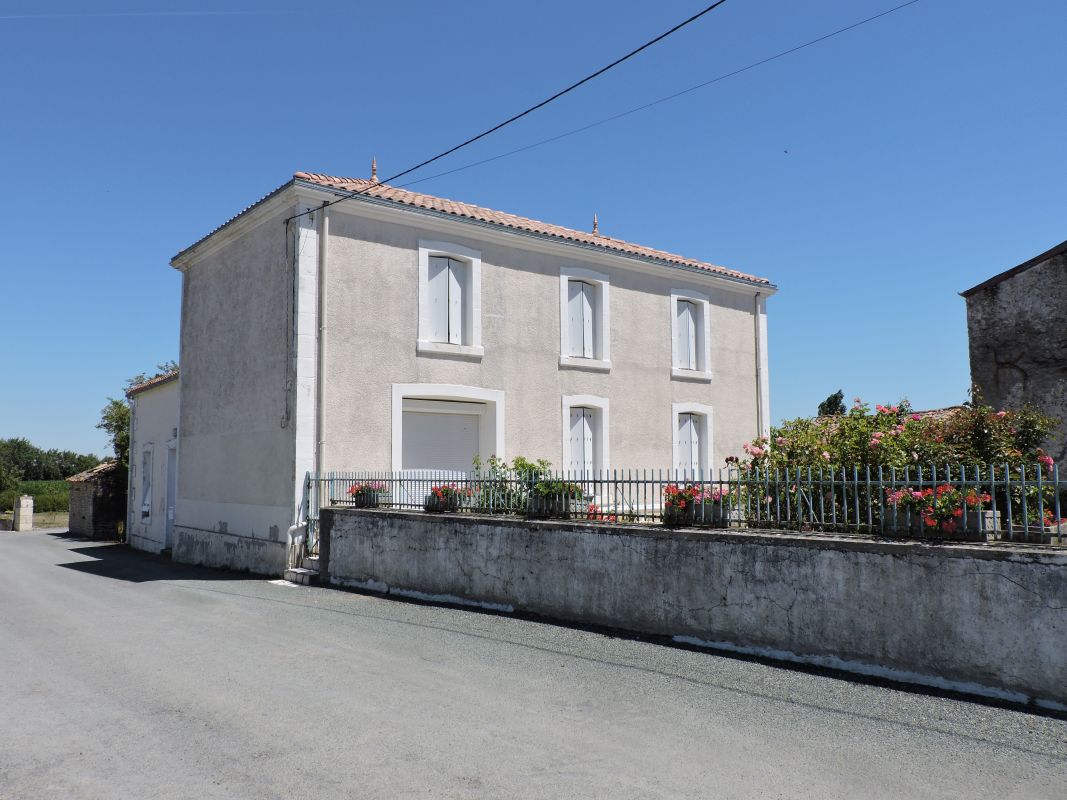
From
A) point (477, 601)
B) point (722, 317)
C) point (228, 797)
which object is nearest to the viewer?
Result: point (228, 797)

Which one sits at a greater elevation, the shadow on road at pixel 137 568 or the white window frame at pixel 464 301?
the white window frame at pixel 464 301

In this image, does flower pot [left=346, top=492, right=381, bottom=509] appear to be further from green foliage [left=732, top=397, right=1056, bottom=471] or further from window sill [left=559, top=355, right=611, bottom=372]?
green foliage [left=732, top=397, right=1056, bottom=471]

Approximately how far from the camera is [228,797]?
379cm

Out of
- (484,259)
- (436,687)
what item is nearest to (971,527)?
(436,687)

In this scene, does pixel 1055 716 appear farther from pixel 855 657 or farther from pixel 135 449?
pixel 135 449

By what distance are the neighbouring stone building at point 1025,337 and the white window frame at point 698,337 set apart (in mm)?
8624

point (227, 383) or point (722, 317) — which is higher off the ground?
point (722, 317)

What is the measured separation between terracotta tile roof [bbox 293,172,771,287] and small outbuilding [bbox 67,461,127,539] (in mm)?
15295

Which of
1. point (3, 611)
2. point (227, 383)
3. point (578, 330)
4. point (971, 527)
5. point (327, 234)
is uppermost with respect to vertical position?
point (327, 234)

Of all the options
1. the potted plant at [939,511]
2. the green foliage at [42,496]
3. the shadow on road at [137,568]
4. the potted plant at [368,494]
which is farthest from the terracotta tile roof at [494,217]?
the green foliage at [42,496]

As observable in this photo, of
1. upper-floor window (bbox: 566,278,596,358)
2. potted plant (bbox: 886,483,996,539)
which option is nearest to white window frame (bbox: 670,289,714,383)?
upper-floor window (bbox: 566,278,596,358)

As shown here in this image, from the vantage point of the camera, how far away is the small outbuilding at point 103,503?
2373cm

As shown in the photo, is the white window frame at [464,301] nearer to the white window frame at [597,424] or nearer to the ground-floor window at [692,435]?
the white window frame at [597,424]

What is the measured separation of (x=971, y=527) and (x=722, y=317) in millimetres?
12609
